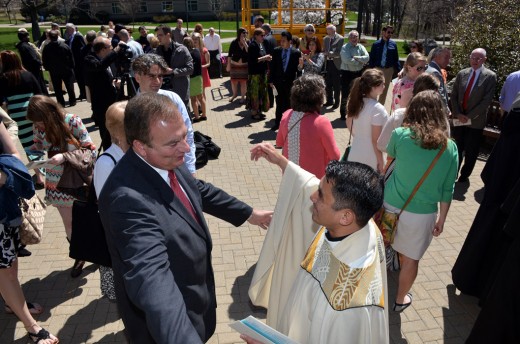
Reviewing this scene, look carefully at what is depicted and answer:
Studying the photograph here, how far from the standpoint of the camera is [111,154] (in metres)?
3.13

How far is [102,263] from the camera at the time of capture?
3217mm

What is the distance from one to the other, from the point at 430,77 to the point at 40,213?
3.97m

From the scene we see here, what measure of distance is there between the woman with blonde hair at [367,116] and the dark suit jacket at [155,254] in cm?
259

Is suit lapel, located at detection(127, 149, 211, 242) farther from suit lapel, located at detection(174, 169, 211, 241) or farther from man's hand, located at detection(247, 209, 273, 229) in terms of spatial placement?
man's hand, located at detection(247, 209, 273, 229)

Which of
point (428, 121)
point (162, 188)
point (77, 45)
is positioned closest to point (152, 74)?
point (162, 188)

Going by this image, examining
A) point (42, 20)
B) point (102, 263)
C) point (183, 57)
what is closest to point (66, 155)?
point (102, 263)

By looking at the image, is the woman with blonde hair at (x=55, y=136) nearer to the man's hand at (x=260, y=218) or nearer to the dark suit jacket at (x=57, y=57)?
the man's hand at (x=260, y=218)

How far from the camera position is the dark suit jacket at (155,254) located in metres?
1.71

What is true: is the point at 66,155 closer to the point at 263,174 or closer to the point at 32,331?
the point at 32,331

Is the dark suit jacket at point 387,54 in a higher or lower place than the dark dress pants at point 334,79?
higher

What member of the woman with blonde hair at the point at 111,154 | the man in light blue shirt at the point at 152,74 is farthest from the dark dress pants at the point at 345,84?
the woman with blonde hair at the point at 111,154

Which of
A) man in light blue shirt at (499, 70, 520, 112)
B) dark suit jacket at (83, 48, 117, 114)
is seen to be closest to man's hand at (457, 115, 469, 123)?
man in light blue shirt at (499, 70, 520, 112)

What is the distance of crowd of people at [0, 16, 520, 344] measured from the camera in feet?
6.46

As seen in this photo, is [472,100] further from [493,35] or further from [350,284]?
[350,284]
